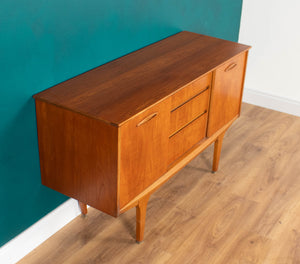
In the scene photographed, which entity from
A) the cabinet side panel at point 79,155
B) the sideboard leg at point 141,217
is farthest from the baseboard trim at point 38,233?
the sideboard leg at point 141,217

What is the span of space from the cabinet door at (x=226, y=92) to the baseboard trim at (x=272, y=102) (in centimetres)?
102

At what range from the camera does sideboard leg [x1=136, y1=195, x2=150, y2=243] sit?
2.18 m

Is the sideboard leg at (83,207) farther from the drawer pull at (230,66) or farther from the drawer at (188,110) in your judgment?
the drawer pull at (230,66)

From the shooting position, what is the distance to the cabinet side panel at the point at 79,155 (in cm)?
185

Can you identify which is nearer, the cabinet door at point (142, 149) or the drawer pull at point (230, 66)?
the cabinet door at point (142, 149)

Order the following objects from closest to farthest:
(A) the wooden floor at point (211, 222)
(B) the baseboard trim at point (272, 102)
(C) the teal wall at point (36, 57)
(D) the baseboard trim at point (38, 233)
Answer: (C) the teal wall at point (36, 57)
(D) the baseboard trim at point (38, 233)
(A) the wooden floor at point (211, 222)
(B) the baseboard trim at point (272, 102)

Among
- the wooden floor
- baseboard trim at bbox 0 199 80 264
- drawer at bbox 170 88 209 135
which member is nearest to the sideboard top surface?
drawer at bbox 170 88 209 135

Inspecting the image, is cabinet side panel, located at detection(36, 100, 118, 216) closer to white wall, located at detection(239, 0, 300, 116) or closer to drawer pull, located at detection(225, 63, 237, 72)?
drawer pull, located at detection(225, 63, 237, 72)

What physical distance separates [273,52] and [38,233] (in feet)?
7.79

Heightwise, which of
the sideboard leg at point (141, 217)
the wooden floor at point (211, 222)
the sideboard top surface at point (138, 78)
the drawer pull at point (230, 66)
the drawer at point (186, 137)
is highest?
the sideboard top surface at point (138, 78)

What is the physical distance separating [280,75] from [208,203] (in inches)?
60.6

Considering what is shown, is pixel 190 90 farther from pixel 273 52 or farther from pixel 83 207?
pixel 273 52

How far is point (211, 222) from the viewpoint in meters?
2.47

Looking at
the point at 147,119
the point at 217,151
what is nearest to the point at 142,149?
the point at 147,119
